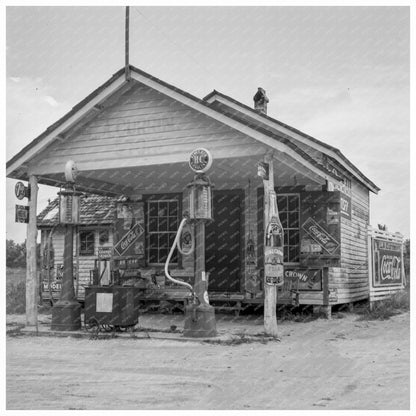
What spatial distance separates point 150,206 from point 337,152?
16.4ft

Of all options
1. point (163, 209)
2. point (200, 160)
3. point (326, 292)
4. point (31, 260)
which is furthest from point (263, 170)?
point (163, 209)

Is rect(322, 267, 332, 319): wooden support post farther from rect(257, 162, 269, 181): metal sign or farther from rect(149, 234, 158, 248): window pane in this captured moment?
rect(149, 234, 158, 248): window pane

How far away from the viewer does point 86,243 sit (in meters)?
22.5

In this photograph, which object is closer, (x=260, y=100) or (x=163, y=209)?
(x=163, y=209)

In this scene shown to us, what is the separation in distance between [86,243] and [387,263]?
1092 centimetres

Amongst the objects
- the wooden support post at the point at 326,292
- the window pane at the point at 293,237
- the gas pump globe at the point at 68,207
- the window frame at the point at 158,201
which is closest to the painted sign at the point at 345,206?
the window pane at the point at 293,237

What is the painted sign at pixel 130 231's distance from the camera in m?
15.9

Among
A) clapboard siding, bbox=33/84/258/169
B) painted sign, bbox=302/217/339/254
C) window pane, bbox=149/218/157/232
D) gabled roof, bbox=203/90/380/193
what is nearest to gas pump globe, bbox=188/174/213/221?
clapboard siding, bbox=33/84/258/169

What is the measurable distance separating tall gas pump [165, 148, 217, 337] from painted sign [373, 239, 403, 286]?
6.75 metres

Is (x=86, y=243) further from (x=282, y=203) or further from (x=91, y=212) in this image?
(x=282, y=203)

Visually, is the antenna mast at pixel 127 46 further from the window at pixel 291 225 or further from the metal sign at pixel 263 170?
the window at pixel 291 225

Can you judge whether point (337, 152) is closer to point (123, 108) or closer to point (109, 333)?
point (123, 108)

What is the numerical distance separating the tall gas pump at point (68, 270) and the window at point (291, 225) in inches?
198

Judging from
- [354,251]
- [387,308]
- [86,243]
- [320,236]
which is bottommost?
[387,308]
